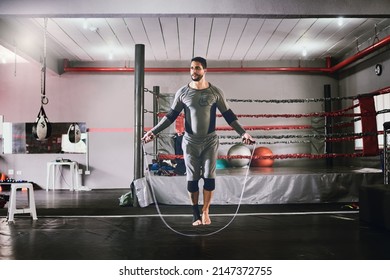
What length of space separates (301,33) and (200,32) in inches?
59.2

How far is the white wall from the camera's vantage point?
23.3 feet

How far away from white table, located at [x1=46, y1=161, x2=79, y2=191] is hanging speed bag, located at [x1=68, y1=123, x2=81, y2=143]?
1.54ft

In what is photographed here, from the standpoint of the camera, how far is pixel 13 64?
7117mm

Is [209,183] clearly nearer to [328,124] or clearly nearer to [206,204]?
[206,204]

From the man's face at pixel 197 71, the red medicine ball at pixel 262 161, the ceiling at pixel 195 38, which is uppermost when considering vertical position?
the ceiling at pixel 195 38

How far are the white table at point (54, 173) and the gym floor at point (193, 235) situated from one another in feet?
9.87

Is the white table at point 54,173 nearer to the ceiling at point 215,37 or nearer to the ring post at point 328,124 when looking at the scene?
the ceiling at point 215,37

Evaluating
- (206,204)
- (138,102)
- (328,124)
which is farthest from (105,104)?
(206,204)

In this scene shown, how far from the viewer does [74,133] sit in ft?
23.4

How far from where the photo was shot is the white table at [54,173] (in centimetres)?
684

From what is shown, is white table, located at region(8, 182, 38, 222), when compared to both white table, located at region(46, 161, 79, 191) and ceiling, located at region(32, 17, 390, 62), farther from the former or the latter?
white table, located at region(46, 161, 79, 191)

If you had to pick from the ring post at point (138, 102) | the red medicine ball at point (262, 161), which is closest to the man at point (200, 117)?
the ring post at point (138, 102)

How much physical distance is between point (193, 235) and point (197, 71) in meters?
1.15

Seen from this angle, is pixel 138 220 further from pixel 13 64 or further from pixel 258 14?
pixel 13 64
